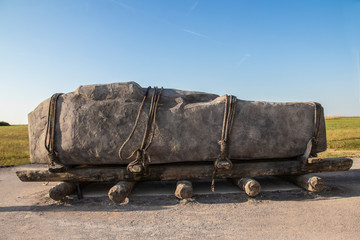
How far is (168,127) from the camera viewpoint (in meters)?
3.89

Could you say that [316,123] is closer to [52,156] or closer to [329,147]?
[52,156]

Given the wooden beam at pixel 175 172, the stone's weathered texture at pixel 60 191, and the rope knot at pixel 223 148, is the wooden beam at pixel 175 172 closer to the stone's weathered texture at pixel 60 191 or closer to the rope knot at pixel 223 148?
the stone's weathered texture at pixel 60 191

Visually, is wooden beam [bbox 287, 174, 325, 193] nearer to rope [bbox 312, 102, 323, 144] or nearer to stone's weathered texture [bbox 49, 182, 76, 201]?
rope [bbox 312, 102, 323, 144]

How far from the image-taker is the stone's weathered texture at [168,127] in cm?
388

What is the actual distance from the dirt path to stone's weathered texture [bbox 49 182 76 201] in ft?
0.47

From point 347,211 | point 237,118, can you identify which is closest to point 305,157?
point 347,211

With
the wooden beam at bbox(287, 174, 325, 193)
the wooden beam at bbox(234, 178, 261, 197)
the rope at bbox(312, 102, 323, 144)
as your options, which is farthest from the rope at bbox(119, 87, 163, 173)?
the rope at bbox(312, 102, 323, 144)

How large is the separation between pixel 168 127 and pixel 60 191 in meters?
1.92

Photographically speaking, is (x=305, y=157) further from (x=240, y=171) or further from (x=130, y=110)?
(x=130, y=110)

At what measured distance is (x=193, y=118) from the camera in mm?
3936

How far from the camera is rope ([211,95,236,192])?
3824mm

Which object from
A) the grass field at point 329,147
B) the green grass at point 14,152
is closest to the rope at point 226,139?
the grass field at point 329,147

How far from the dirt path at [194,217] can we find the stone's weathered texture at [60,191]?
14 cm

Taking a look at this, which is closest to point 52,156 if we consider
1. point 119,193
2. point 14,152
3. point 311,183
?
point 119,193
